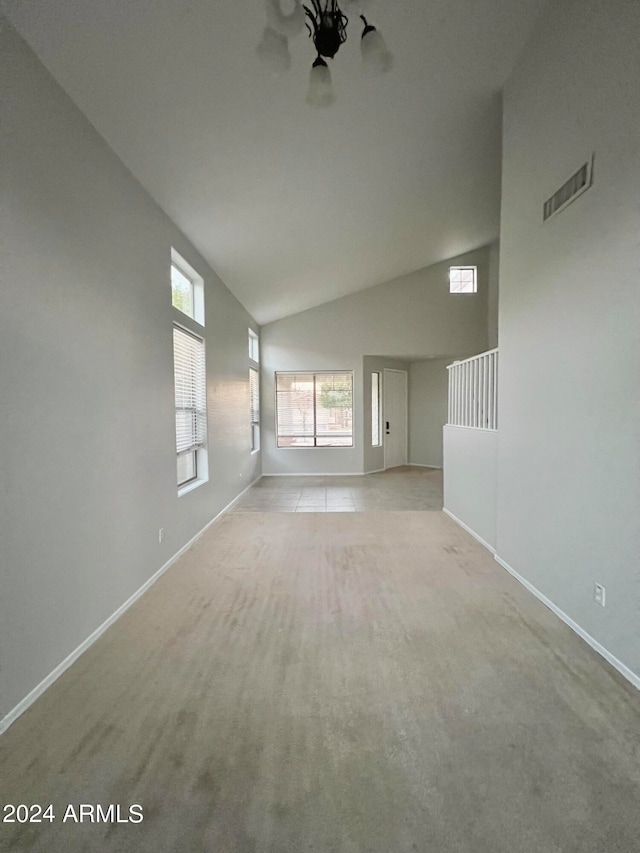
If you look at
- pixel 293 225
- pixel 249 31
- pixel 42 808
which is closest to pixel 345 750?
pixel 42 808

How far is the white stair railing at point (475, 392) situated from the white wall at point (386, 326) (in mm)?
3060

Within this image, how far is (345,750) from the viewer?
1484 millimetres

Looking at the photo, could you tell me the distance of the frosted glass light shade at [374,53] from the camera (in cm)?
147

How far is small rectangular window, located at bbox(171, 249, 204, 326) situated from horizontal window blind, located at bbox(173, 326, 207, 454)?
0.30 meters

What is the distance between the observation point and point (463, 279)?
782cm

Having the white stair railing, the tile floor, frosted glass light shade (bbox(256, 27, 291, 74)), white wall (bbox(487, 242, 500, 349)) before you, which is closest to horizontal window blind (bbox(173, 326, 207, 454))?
the tile floor

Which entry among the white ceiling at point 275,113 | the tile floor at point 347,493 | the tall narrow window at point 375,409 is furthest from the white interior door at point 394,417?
the white ceiling at point 275,113

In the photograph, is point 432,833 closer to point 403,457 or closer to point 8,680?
point 8,680

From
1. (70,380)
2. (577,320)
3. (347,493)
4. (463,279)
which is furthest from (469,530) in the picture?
(463,279)

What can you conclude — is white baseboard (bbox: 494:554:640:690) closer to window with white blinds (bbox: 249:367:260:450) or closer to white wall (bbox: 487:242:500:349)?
window with white blinds (bbox: 249:367:260:450)

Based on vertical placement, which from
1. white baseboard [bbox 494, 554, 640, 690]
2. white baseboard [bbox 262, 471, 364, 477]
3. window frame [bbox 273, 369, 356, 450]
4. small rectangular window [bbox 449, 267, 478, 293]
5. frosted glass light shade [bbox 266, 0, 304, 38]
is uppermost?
small rectangular window [bbox 449, 267, 478, 293]

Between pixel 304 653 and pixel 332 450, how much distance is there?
592 centimetres

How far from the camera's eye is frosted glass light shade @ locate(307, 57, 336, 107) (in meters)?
1.50

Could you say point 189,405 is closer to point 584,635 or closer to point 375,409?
point 584,635
